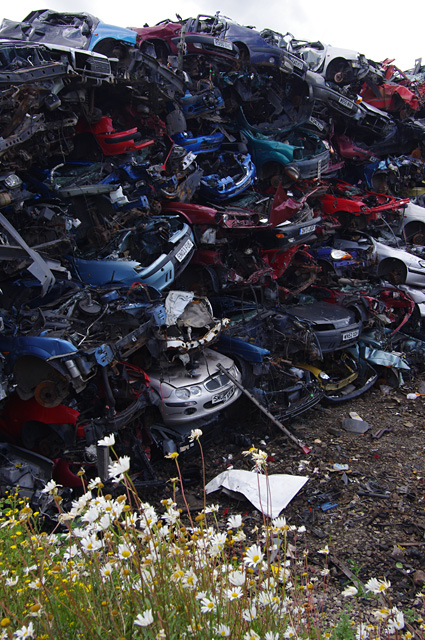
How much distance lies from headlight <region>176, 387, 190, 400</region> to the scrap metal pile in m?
0.03

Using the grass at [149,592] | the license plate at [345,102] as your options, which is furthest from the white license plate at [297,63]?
the grass at [149,592]

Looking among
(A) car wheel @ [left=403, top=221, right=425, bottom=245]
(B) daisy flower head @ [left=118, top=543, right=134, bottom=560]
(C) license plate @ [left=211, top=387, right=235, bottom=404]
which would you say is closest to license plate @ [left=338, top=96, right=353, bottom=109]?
(A) car wheel @ [left=403, top=221, right=425, bottom=245]

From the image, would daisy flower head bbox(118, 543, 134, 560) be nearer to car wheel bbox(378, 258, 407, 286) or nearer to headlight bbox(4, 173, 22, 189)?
headlight bbox(4, 173, 22, 189)

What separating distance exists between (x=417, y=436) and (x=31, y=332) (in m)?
5.68

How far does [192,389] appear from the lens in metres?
6.53

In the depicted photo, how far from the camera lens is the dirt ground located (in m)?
4.54

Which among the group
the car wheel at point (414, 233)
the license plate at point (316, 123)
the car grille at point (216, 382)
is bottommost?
the car wheel at point (414, 233)

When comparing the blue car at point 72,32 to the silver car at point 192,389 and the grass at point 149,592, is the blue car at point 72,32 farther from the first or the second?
the grass at point 149,592

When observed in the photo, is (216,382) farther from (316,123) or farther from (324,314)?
(316,123)

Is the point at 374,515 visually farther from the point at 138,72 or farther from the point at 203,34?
the point at 203,34

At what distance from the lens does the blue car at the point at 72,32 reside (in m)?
7.58

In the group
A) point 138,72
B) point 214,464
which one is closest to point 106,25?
point 138,72

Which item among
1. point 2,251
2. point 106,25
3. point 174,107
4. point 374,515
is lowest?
point 374,515

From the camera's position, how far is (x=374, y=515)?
5.29 m
